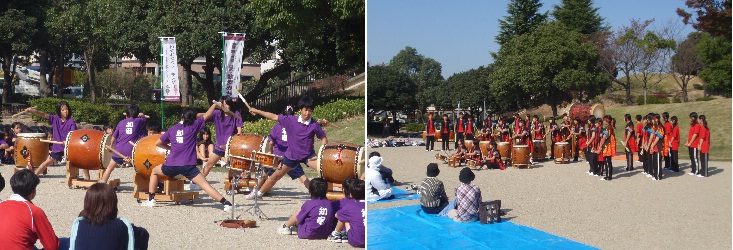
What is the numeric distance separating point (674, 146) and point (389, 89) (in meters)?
3.94

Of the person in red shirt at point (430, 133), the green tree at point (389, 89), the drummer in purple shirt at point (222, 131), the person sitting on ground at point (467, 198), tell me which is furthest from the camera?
the drummer in purple shirt at point (222, 131)

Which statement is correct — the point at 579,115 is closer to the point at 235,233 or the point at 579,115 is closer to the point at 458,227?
the point at 458,227

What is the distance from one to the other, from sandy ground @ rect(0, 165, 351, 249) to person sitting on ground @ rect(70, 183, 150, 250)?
2.51 metres

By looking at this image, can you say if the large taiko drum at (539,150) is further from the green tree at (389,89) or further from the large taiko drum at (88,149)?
the large taiko drum at (88,149)

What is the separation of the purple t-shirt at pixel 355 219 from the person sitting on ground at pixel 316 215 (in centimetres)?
28

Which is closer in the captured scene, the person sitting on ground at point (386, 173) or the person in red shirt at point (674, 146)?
the person in red shirt at point (674, 146)

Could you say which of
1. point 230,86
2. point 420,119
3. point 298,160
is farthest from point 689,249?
point 230,86

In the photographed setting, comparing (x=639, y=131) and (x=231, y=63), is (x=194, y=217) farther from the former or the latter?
(x=231, y=63)

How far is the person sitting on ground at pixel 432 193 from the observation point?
776 cm

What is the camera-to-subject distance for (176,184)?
31.2 feet

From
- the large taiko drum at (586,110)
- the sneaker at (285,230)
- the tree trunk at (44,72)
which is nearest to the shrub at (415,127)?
the sneaker at (285,230)

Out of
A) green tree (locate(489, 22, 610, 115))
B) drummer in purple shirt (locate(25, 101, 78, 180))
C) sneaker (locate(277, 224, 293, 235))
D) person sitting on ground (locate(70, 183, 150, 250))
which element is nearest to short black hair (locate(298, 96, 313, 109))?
sneaker (locate(277, 224, 293, 235))

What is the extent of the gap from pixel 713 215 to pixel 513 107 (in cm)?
197

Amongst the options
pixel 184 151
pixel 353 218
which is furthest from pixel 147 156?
pixel 353 218
